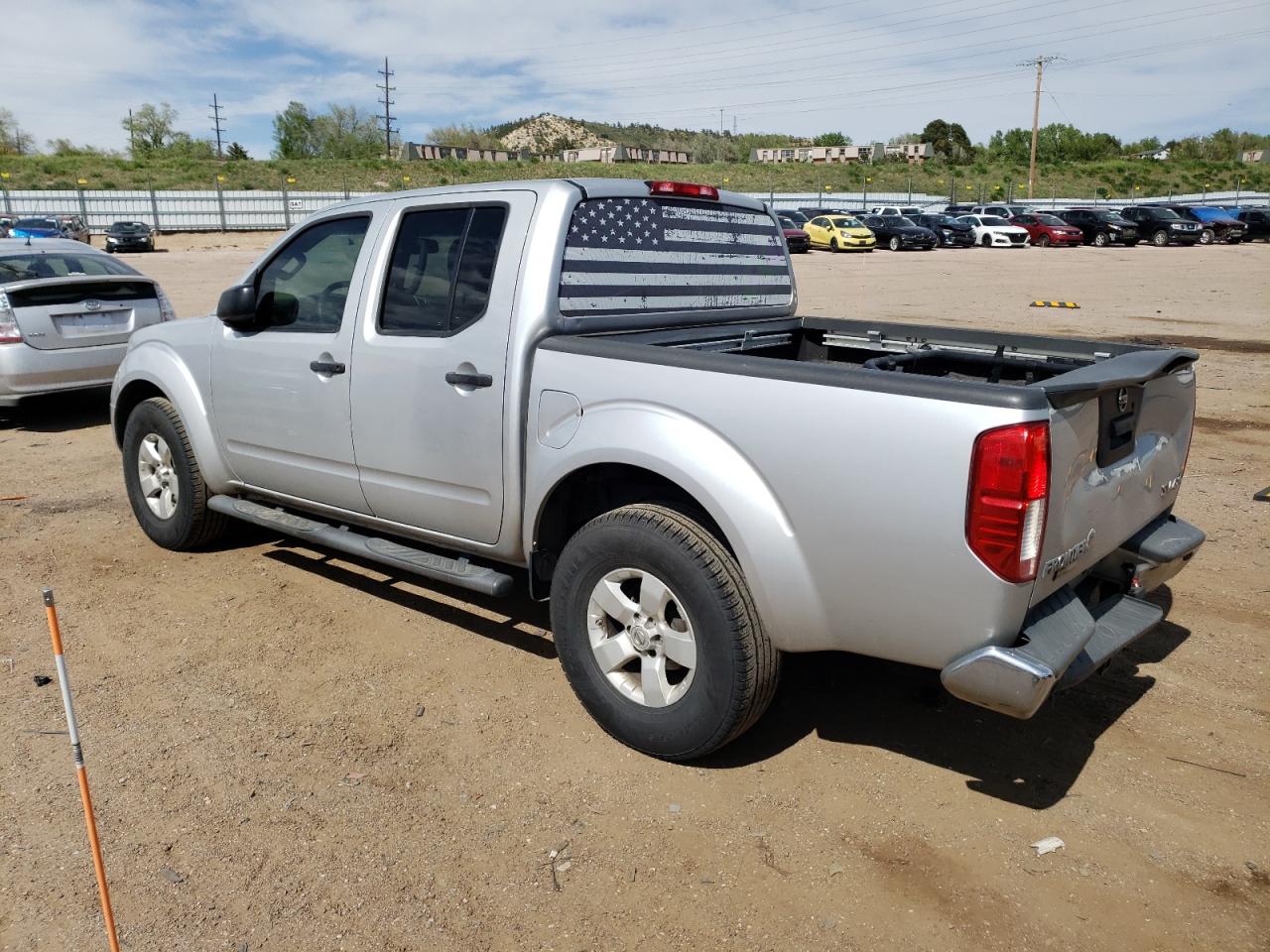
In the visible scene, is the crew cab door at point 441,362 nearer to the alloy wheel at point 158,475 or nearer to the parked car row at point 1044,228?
the alloy wheel at point 158,475

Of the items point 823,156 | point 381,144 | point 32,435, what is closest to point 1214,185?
point 823,156

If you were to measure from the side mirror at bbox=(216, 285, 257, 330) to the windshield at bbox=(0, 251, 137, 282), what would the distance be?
5.18 m

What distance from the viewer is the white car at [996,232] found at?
131ft

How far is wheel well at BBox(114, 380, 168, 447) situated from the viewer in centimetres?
568

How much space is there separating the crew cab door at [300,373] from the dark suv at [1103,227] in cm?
4170

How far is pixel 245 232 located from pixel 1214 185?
245 feet

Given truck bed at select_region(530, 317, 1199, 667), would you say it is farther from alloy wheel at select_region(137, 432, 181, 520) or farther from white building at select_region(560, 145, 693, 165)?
white building at select_region(560, 145, 693, 165)

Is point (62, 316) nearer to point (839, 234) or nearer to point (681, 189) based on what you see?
point (681, 189)

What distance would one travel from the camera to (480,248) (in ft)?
13.2

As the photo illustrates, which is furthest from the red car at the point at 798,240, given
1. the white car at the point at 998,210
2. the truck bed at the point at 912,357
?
the truck bed at the point at 912,357

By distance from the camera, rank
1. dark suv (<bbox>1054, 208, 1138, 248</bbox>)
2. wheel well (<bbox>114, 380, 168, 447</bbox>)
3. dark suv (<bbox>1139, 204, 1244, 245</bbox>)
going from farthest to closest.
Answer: dark suv (<bbox>1139, 204, 1244, 245</bbox>)
dark suv (<bbox>1054, 208, 1138, 248</bbox>)
wheel well (<bbox>114, 380, 168, 447</bbox>)

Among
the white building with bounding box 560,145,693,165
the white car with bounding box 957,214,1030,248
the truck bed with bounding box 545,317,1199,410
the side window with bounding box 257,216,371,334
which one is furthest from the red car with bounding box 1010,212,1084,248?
the white building with bounding box 560,145,693,165

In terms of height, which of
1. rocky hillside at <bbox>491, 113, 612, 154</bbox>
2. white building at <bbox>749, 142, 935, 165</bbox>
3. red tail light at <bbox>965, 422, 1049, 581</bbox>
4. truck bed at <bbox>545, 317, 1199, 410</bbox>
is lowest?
red tail light at <bbox>965, 422, 1049, 581</bbox>

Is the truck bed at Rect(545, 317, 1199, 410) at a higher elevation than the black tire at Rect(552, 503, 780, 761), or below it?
higher
